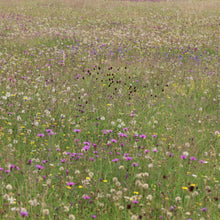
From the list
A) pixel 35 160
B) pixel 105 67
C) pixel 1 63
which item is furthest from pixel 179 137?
pixel 1 63

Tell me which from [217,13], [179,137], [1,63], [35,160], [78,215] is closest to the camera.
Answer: [78,215]

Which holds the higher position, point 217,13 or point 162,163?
point 217,13

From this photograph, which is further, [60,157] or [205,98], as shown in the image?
[205,98]

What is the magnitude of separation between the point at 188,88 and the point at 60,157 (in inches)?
164

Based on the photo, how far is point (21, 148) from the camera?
4523 mm

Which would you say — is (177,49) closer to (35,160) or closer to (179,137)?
(179,137)

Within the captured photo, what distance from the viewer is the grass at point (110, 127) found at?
3430mm

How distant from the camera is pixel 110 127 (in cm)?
539

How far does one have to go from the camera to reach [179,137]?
4.98m

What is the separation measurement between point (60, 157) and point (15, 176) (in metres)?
0.77

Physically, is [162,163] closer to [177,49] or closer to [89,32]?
[177,49]

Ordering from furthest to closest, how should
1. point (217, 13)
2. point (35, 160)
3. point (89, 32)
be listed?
1. point (217, 13)
2. point (89, 32)
3. point (35, 160)

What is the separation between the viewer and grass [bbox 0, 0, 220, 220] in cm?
343

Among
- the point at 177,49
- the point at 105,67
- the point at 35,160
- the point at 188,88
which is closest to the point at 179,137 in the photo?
the point at 35,160
